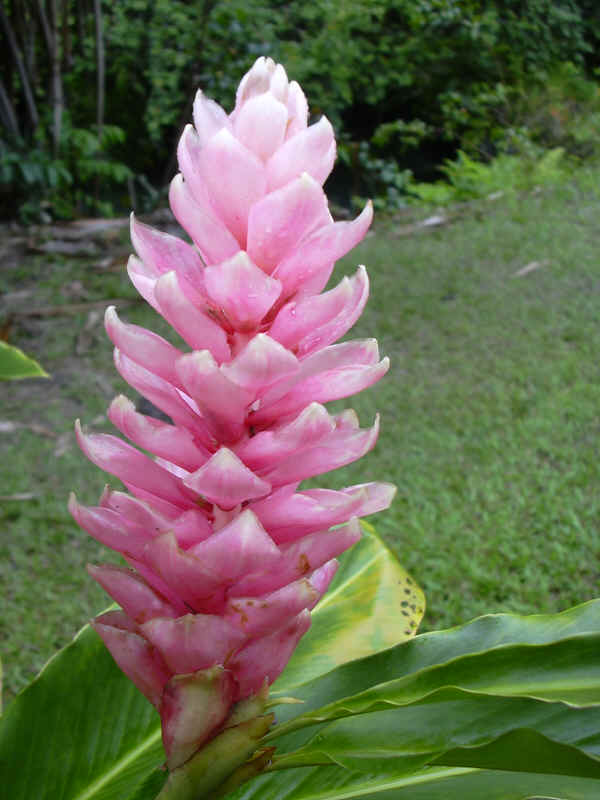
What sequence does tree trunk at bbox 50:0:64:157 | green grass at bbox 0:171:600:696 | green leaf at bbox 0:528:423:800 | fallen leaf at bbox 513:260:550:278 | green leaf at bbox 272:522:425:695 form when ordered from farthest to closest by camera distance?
1. tree trunk at bbox 50:0:64:157
2. fallen leaf at bbox 513:260:550:278
3. green grass at bbox 0:171:600:696
4. green leaf at bbox 272:522:425:695
5. green leaf at bbox 0:528:423:800

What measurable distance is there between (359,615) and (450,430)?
218 cm

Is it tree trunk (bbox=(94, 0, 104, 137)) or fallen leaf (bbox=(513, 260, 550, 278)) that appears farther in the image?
tree trunk (bbox=(94, 0, 104, 137))

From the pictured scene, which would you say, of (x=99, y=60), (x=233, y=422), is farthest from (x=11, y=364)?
(x=99, y=60)

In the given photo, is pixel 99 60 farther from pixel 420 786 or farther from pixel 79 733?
pixel 420 786

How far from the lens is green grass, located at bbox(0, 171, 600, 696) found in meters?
2.52

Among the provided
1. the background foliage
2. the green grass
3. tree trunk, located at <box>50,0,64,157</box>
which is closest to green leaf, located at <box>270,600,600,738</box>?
the green grass

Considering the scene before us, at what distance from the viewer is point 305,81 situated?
7016 millimetres

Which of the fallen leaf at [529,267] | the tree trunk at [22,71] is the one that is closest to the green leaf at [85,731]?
the fallen leaf at [529,267]

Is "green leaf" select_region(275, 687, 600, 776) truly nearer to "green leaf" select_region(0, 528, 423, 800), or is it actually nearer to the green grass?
"green leaf" select_region(0, 528, 423, 800)

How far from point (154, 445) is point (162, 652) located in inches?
7.6

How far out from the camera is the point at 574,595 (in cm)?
237

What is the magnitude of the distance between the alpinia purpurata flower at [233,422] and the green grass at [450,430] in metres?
1.71

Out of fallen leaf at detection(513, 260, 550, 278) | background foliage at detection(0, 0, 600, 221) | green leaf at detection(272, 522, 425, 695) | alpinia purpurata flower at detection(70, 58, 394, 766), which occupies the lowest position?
fallen leaf at detection(513, 260, 550, 278)

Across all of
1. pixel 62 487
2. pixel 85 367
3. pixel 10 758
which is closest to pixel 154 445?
pixel 10 758
